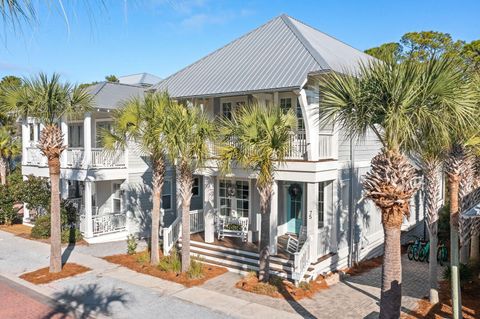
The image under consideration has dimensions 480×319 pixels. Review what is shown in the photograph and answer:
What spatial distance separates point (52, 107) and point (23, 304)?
6.28m

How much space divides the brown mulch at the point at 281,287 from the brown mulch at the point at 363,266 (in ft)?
6.76

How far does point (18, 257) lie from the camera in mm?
16094

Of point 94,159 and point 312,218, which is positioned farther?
point 94,159

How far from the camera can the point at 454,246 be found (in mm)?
8766

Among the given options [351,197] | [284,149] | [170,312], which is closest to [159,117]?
[284,149]

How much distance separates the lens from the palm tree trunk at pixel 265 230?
12695 mm

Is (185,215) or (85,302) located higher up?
(185,215)

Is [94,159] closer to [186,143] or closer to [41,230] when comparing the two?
[41,230]

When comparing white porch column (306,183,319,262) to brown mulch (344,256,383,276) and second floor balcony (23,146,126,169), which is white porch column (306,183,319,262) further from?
second floor balcony (23,146,126,169)

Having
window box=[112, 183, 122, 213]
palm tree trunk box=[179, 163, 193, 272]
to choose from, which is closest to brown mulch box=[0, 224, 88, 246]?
window box=[112, 183, 122, 213]

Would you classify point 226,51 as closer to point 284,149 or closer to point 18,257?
point 284,149

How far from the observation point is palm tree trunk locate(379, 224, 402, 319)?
804cm

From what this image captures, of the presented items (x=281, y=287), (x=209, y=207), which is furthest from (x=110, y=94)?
(x=281, y=287)

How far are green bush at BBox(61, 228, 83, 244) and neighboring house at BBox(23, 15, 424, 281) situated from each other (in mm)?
503
